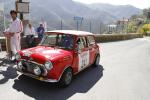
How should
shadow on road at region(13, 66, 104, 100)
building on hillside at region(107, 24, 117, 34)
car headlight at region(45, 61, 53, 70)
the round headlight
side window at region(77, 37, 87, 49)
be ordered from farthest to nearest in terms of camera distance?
building on hillside at region(107, 24, 117, 34), side window at region(77, 37, 87, 49), the round headlight, car headlight at region(45, 61, 53, 70), shadow on road at region(13, 66, 104, 100)

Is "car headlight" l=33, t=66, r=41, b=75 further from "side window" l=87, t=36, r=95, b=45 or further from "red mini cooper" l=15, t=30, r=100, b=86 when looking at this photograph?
"side window" l=87, t=36, r=95, b=45

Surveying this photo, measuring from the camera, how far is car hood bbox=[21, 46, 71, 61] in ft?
23.4

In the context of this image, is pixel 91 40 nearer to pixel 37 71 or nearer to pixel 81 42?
pixel 81 42

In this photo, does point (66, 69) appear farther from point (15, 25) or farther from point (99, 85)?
point (15, 25)

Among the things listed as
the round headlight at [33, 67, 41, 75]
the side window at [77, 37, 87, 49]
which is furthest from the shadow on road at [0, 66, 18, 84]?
the side window at [77, 37, 87, 49]

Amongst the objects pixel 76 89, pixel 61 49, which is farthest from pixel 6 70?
pixel 76 89

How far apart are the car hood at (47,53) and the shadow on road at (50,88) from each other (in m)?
0.89

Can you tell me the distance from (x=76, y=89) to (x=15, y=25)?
407cm

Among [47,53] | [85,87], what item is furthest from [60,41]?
[85,87]

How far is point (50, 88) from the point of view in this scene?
732cm

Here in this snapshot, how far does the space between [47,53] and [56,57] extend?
42 cm

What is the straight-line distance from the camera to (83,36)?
9070 millimetres

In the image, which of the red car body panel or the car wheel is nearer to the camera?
the red car body panel

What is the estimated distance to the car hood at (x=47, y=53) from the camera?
281 inches
